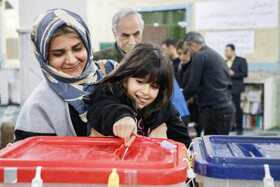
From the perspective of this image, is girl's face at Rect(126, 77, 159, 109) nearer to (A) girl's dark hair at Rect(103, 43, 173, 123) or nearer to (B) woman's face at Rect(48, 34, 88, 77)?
(A) girl's dark hair at Rect(103, 43, 173, 123)

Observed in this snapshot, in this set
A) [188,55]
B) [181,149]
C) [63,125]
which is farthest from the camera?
[188,55]

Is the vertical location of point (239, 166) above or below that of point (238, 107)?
above

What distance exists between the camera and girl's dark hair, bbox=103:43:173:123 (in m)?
1.40

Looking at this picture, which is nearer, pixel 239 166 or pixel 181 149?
pixel 239 166

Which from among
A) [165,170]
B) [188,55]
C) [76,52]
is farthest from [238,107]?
[165,170]

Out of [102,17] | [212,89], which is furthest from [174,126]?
[102,17]

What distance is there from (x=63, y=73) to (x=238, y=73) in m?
5.55

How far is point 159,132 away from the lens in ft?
4.67

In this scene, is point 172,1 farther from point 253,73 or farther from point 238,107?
point 238,107

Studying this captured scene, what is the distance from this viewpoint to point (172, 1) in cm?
834

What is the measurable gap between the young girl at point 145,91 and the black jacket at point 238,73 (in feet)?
17.1

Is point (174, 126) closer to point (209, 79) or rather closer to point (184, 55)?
point (209, 79)

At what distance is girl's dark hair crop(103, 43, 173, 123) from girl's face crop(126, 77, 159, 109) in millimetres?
19

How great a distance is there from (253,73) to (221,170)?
6979 millimetres
